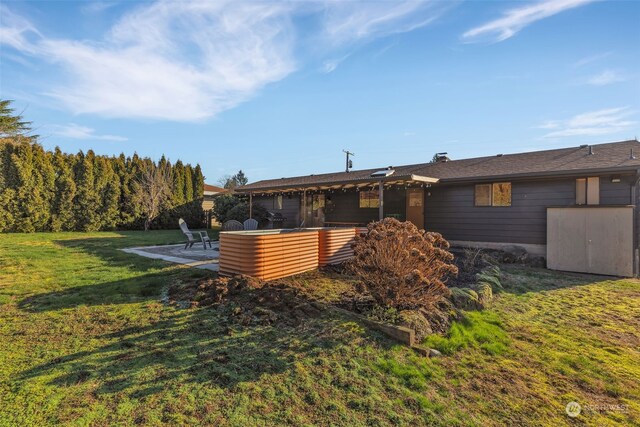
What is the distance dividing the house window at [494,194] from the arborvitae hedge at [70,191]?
56.3 feet

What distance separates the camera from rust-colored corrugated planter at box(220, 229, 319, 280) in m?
5.68

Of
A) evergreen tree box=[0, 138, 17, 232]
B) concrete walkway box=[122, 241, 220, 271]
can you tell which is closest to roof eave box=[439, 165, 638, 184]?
concrete walkway box=[122, 241, 220, 271]

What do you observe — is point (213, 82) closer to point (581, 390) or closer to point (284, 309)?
point (284, 309)

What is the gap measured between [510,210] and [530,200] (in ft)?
2.02

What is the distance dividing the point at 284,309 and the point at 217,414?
2.04 metres

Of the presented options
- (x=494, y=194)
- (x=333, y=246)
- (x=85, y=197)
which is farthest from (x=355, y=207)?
(x=85, y=197)

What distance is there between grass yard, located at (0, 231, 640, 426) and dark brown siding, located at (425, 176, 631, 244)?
16.3 ft

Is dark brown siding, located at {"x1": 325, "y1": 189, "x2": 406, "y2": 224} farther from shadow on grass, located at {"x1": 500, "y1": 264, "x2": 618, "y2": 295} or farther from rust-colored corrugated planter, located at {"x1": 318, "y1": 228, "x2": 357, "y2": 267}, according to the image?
rust-colored corrugated planter, located at {"x1": 318, "y1": 228, "x2": 357, "y2": 267}

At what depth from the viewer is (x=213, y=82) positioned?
977 centimetres

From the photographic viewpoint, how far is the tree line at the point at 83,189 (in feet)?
45.6

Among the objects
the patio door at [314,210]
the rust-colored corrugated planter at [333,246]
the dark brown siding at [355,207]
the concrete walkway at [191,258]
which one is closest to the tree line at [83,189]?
the concrete walkway at [191,258]

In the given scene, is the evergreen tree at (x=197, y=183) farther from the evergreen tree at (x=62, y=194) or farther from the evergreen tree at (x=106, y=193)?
the evergreen tree at (x=62, y=194)

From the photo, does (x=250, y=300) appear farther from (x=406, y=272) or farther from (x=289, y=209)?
(x=289, y=209)

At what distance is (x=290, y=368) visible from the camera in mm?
2959
